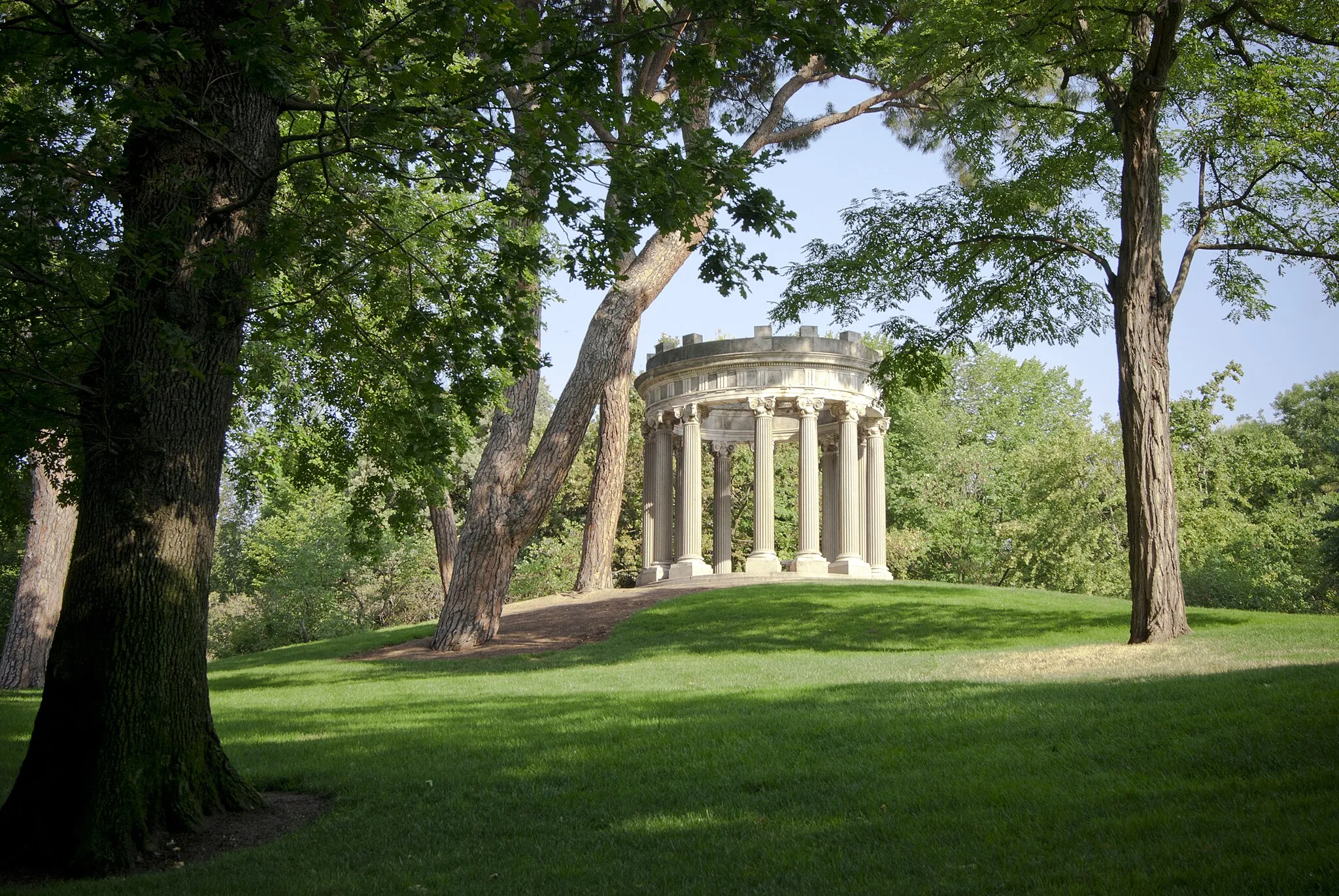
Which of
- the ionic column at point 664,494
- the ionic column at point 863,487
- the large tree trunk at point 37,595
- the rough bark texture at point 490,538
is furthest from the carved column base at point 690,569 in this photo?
the large tree trunk at point 37,595

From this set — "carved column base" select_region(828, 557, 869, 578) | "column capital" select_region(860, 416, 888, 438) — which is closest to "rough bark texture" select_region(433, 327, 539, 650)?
"carved column base" select_region(828, 557, 869, 578)

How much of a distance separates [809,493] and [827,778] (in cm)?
2635

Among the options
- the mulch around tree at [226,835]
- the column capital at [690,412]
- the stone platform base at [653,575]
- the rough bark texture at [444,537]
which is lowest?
the mulch around tree at [226,835]

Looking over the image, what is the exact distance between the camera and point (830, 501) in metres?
38.7

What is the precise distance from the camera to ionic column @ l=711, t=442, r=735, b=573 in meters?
36.7

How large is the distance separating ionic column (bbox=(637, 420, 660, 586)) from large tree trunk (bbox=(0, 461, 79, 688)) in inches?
722

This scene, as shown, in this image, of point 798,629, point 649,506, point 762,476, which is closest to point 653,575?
point 649,506

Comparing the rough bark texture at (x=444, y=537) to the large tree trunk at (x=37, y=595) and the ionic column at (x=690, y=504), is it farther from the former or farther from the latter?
the large tree trunk at (x=37, y=595)

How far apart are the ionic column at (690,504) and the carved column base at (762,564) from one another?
142 centimetres

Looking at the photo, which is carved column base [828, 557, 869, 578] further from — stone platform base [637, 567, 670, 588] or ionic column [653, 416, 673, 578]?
ionic column [653, 416, 673, 578]

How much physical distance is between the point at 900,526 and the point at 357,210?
41.6m

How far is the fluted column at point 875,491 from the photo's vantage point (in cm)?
3694

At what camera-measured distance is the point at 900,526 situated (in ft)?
158

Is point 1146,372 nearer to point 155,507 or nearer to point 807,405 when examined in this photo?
point 155,507
